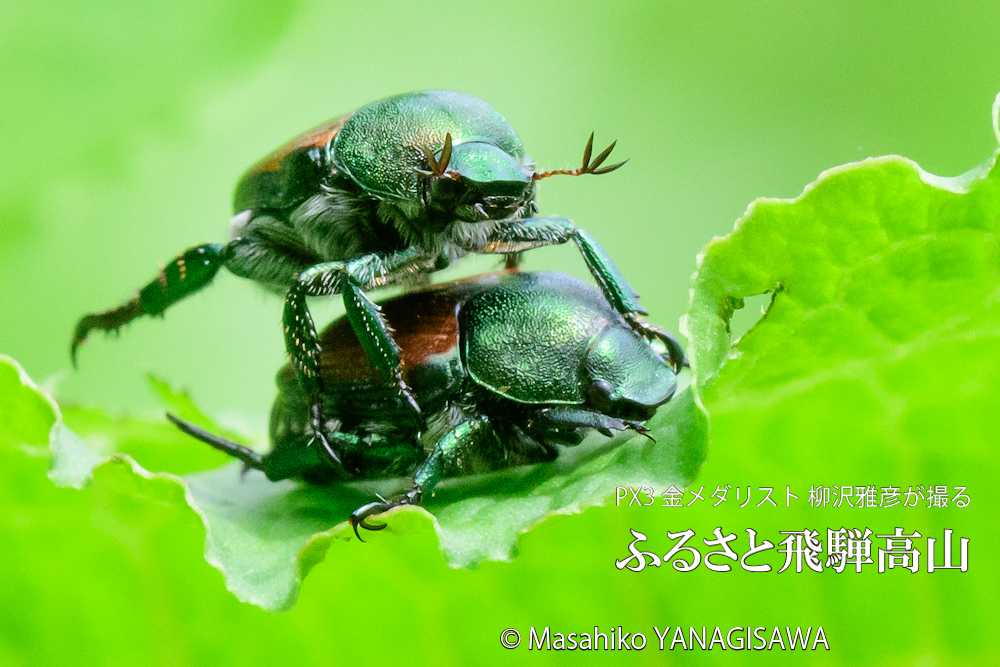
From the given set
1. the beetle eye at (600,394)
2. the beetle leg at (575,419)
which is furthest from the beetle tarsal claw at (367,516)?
the beetle eye at (600,394)

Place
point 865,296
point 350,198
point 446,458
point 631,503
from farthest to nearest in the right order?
point 350,198, point 446,458, point 631,503, point 865,296

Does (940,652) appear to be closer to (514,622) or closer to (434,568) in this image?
(514,622)

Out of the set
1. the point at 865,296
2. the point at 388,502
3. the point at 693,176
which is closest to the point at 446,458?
the point at 388,502

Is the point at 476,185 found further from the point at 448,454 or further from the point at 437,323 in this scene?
the point at 448,454

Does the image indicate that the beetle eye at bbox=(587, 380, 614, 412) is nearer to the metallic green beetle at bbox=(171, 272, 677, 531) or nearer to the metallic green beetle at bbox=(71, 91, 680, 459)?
the metallic green beetle at bbox=(171, 272, 677, 531)

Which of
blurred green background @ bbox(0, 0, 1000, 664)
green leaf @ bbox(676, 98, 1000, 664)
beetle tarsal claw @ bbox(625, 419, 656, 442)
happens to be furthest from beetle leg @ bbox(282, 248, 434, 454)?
green leaf @ bbox(676, 98, 1000, 664)

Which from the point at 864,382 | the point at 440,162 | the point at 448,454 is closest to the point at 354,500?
the point at 448,454
